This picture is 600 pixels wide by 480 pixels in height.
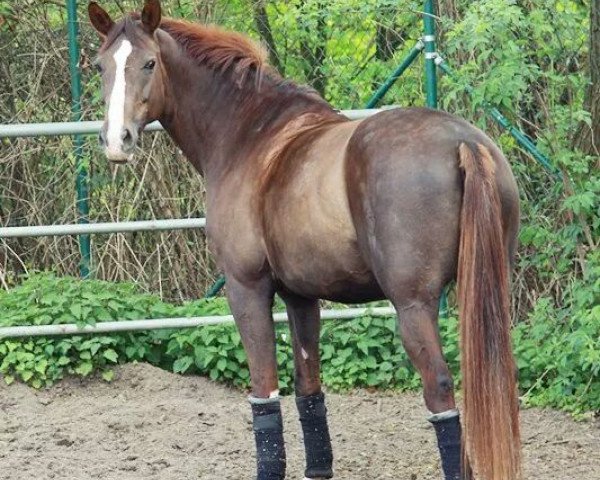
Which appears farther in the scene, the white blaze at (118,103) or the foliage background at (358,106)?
the foliage background at (358,106)

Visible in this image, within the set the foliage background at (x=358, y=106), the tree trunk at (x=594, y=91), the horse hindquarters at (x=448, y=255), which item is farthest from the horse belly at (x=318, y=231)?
the tree trunk at (x=594, y=91)

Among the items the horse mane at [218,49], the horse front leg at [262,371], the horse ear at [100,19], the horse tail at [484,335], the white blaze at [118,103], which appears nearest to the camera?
the horse tail at [484,335]

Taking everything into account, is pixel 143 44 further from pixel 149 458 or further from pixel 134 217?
pixel 134 217

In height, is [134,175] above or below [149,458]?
above

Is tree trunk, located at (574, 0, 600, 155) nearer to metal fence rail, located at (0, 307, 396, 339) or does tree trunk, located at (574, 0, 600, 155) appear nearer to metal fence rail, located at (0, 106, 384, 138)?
metal fence rail, located at (0, 106, 384, 138)

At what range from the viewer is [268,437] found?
5367 millimetres

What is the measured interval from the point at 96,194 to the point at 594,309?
3299 millimetres

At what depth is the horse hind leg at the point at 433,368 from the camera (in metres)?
4.56

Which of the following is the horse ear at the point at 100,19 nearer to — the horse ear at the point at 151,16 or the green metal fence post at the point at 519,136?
the horse ear at the point at 151,16

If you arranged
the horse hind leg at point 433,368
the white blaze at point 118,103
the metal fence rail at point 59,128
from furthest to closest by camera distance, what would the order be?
the metal fence rail at point 59,128 → the white blaze at point 118,103 → the horse hind leg at point 433,368

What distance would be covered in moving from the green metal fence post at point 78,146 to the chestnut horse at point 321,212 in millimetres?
2086

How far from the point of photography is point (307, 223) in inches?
193

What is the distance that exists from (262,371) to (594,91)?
9.01ft

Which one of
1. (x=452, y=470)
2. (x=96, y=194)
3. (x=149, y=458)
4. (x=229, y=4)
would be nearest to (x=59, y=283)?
(x=96, y=194)
